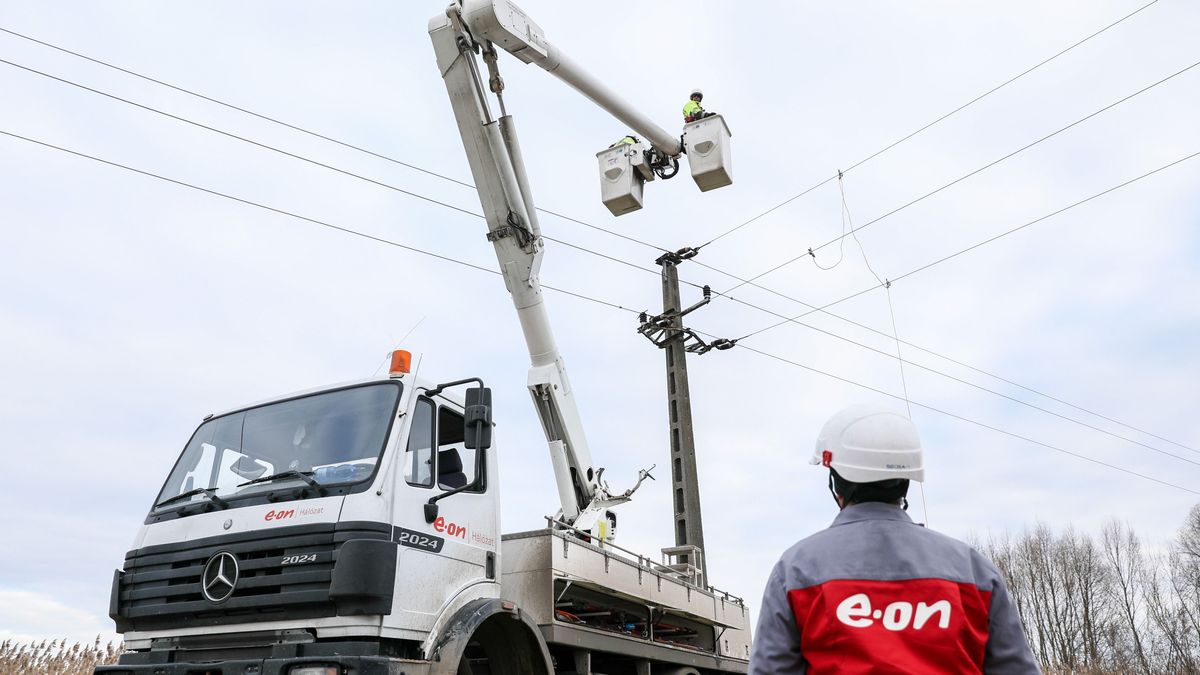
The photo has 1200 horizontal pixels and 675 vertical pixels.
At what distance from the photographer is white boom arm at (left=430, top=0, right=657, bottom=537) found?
28.8ft

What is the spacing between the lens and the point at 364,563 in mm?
5383

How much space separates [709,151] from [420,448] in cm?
561

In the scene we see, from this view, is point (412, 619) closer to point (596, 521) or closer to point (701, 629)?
point (596, 521)

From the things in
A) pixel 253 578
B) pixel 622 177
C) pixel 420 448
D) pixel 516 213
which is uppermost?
pixel 622 177

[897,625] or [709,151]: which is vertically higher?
[709,151]

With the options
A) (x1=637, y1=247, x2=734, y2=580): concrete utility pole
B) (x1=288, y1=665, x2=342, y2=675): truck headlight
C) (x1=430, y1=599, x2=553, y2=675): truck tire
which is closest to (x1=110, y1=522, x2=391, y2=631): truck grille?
(x1=288, y1=665, x2=342, y2=675): truck headlight

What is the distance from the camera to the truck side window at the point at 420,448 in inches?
239

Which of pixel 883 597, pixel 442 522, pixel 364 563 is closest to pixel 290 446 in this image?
pixel 442 522

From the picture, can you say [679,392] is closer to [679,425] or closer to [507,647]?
[679,425]

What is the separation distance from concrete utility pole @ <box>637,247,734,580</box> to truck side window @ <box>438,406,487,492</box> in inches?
316

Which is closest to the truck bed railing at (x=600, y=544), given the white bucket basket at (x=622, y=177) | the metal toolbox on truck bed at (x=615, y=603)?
the metal toolbox on truck bed at (x=615, y=603)

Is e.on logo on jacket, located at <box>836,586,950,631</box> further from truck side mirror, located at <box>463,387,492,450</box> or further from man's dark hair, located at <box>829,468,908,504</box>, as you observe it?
truck side mirror, located at <box>463,387,492,450</box>

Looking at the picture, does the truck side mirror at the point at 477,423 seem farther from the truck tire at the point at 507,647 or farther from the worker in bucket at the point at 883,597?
the worker in bucket at the point at 883,597

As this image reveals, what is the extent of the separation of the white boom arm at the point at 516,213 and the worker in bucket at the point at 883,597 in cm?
660
